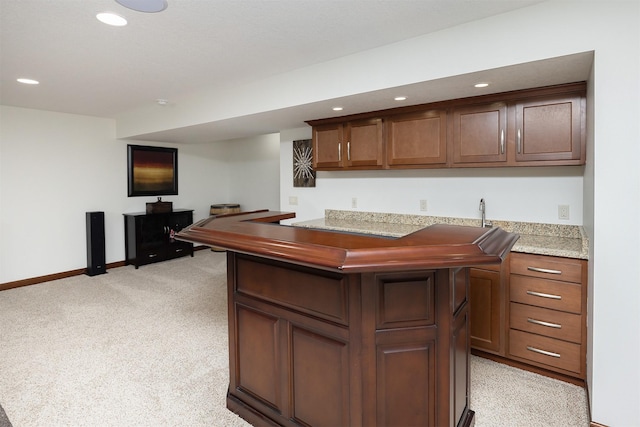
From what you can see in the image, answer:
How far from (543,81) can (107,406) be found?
3.52 meters

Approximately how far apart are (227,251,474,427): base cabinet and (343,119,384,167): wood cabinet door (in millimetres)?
2071

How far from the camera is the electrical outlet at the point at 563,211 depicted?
9.62 ft

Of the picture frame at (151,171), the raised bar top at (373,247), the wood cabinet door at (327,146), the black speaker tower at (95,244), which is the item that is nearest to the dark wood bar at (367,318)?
the raised bar top at (373,247)

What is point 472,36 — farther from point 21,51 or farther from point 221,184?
point 221,184

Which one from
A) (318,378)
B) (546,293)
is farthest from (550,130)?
(318,378)

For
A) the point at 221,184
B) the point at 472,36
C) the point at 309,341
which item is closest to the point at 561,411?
the point at 309,341

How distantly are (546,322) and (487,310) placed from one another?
373 millimetres

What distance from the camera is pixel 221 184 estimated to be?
7.41 meters

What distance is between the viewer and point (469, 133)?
3.07m

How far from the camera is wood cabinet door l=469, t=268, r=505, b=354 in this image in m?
2.68

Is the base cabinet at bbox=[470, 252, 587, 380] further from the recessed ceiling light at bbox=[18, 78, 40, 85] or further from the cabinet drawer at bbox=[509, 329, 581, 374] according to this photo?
the recessed ceiling light at bbox=[18, 78, 40, 85]

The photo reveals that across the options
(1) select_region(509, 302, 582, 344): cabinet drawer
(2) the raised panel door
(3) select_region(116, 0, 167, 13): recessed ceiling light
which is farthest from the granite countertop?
(3) select_region(116, 0, 167, 13): recessed ceiling light

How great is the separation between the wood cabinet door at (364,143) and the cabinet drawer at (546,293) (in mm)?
1639

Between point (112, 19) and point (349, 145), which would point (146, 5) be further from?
point (349, 145)
